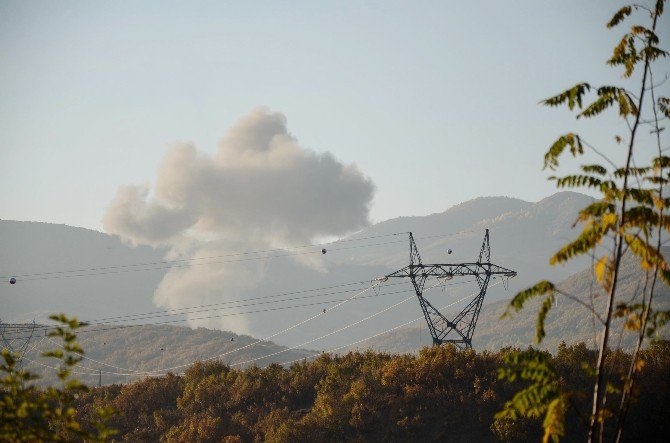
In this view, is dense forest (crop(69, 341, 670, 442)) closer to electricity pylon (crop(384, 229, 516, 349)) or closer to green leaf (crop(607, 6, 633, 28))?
electricity pylon (crop(384, 229, 516, 349))

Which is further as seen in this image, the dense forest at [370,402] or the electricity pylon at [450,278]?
the electricity pylon at [450,278]

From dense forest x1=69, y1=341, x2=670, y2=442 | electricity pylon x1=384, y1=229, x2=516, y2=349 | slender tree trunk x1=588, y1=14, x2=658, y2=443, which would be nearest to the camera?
slender tree trunk x1=588, y1=14, x2=658, y2=443

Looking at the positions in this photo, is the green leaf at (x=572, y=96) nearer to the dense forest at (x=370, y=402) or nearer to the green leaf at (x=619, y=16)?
the green leaf at (x=619, y=16)

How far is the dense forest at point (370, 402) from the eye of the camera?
107 ft

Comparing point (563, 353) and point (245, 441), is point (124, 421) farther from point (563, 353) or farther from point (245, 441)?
point (563, 353)

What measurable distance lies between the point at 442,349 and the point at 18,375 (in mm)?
31811

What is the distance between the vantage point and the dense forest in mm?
32469

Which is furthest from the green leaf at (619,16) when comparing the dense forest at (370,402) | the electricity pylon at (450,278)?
the electricity pylon at (450,278)

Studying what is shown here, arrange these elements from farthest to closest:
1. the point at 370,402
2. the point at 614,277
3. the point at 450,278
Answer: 1. the point at 450,278
2. the point at 370,402
3. the point at 614,277

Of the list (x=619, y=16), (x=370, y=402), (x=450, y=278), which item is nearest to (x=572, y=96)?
(x=619, y=16)

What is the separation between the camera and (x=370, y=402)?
35.6 meters

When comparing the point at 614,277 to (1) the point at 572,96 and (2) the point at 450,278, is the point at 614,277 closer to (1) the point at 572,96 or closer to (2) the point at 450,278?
(1) the point at 572,96

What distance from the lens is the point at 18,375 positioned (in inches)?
376

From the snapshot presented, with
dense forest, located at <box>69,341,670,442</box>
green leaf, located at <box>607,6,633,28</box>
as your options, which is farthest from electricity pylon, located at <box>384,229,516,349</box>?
green leaf, located at <box>607,6,633,28</box>
